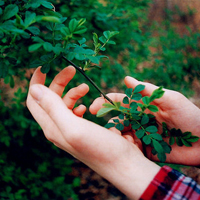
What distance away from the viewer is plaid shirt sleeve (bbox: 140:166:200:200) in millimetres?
983

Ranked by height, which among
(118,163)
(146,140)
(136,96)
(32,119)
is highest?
(136,96)

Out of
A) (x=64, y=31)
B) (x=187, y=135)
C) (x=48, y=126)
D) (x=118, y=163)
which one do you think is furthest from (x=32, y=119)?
(x=187, y=135)

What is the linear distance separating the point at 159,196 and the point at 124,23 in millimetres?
1969

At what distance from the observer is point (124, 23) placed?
93.6 inches

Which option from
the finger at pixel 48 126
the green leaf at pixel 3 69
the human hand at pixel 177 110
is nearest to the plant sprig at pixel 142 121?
the human hand at pixel 177 110

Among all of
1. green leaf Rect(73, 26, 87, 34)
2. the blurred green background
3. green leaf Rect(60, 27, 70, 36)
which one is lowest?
the blurred green background

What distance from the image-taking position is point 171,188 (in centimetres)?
100

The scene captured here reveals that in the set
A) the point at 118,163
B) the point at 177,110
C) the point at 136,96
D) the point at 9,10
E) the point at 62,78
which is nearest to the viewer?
the point at 9,10

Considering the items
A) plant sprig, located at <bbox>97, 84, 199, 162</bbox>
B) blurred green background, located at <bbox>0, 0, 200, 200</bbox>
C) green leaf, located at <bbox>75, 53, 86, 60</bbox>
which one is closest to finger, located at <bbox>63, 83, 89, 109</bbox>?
plant sprig, located at <bbox>97, 84, 199, 162</bbox>

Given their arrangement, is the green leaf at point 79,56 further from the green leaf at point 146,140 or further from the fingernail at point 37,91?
the green leaf at point 146,140

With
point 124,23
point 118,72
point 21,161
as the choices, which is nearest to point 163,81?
point 118,72

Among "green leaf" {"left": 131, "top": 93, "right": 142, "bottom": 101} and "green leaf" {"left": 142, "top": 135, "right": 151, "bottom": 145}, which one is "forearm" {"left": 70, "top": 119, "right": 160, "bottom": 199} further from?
"green leaf" {"left": 131, "top": 93, "right": 142, "bottom": 101}

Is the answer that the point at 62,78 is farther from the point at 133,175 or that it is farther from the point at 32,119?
the point at 32,119

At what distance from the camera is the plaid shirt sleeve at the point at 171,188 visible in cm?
98
